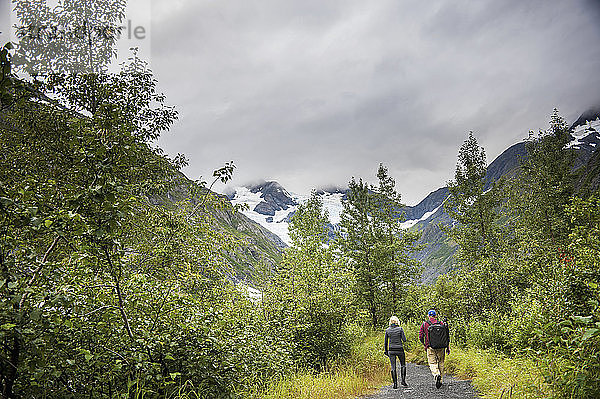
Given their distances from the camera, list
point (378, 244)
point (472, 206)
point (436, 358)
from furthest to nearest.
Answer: point (378, 244), point (472, 206), point (436, 358)

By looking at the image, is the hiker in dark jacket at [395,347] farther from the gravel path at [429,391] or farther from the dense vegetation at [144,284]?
the dense vegetation at [144,284]

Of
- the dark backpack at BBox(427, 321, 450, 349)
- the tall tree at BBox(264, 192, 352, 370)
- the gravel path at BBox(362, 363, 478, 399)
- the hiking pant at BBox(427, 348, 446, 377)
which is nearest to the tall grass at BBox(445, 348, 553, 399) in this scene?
the gravel path at BBox(362, 363, 478, 399)

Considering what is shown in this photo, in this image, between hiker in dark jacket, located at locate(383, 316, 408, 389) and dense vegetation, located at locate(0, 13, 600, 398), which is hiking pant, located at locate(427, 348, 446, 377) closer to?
hiker in dark jacket, located at locate(383, 316, 408, 389)

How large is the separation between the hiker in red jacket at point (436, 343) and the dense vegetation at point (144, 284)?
1924mm

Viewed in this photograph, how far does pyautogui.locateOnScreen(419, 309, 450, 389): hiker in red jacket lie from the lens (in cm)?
1077

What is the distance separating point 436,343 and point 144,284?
29.1 feet

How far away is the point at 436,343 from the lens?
424 inches

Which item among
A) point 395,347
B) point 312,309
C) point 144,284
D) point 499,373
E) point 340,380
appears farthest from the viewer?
point 312,309

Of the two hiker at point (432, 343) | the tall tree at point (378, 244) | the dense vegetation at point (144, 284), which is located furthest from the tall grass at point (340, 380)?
the tall tree at point (378, 244)

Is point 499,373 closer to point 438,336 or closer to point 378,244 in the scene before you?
point 438,336

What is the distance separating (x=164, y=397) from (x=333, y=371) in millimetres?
8188

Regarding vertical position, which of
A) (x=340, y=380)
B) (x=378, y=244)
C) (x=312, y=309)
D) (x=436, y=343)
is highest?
(x=378, y=244)

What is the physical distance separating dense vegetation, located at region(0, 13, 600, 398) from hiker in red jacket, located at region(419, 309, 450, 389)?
192 centimetres

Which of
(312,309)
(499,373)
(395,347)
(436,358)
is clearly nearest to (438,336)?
(436,358)
